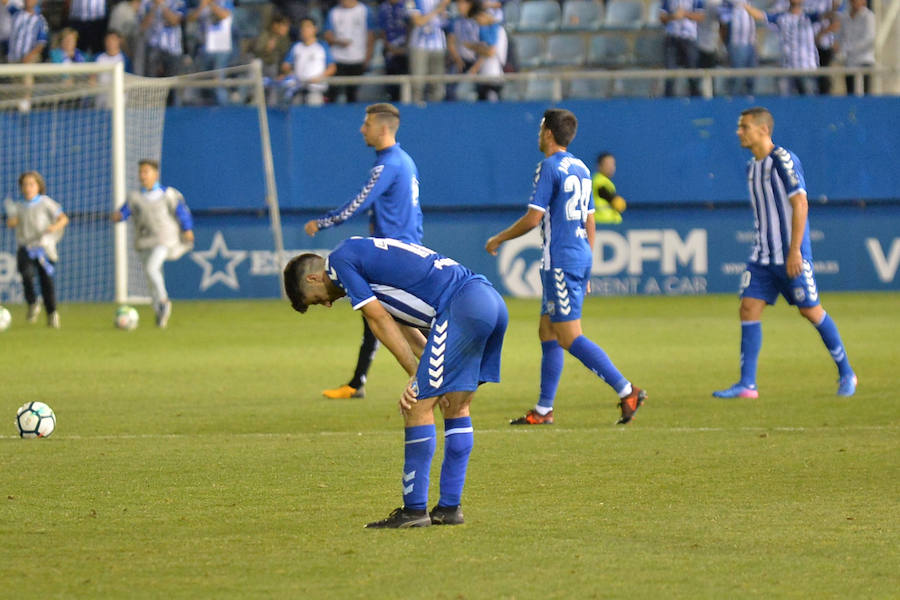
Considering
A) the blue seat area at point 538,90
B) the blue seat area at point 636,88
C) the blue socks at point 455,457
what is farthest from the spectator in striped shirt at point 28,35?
the blue socks at point 455,457

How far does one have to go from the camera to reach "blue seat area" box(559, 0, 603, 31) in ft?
82.0

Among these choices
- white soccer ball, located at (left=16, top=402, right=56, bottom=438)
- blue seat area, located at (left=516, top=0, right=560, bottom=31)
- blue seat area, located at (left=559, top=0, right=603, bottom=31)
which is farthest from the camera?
blue seat area, located at (left=516, top=0, right=560, bottom=31)

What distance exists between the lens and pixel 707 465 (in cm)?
822

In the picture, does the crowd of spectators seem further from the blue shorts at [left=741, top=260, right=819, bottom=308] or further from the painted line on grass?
the painted line on grass

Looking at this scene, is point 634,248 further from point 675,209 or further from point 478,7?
point 478,7

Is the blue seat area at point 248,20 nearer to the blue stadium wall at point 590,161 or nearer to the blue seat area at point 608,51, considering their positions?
the blue stadium wall at point 590,161

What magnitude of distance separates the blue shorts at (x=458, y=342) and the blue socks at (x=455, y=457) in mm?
199

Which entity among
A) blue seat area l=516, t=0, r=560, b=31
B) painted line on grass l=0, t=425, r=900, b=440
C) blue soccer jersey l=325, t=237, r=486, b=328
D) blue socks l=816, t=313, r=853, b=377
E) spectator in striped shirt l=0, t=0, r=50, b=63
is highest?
blue seat area l=516, t=0, r=560, b=31

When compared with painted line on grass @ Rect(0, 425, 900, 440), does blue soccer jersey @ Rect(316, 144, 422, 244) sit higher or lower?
higher

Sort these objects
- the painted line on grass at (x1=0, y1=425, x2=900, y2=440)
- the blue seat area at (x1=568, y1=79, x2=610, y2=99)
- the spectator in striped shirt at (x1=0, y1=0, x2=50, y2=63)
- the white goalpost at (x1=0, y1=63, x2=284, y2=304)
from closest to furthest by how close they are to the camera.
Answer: the painted line on grass at (x1=0, y1=425, x2=900, y2=440), the white goalpost at (x1=0, y1=63, x2=284, y2=304), the spectator in striped shirt at (x1=0, y1=0, x2=50, y2=63), the blue seat area at (x1=568, y1=79, x2=610, y2=99)

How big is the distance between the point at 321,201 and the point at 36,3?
18.0 feet

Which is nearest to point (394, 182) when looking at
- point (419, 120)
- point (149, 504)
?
point (149, 504)

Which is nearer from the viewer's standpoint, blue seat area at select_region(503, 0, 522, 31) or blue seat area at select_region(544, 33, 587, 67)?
blue seat area at select_region(544, 33, 587, 67)

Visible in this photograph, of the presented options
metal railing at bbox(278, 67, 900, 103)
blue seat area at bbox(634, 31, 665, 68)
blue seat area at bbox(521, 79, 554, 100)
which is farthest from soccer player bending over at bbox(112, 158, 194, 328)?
blue seat area at bbox(634, 31, 665, 68)
